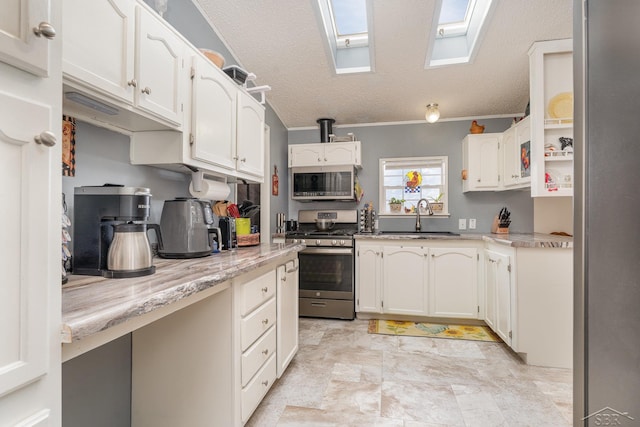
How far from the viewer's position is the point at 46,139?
23.3 inches

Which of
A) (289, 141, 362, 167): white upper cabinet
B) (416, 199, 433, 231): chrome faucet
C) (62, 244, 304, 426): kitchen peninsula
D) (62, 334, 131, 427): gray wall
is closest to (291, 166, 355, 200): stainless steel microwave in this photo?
(289, 141, 362, 167): white upper cabinet

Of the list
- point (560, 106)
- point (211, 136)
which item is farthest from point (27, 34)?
point (560, 106)

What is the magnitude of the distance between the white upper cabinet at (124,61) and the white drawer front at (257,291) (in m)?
0.86

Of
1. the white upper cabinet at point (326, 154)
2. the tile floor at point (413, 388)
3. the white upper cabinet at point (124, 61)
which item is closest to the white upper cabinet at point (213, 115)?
the white upper cabinet at point (124, 61)

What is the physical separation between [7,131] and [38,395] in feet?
1.59

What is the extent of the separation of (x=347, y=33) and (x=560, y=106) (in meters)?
1.88

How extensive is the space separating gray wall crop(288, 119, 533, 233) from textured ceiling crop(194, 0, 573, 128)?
0.15 metres

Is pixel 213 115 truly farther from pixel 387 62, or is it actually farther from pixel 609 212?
pixel 387 62

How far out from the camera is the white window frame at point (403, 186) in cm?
387

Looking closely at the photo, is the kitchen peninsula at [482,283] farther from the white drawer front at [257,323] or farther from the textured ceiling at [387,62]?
the white drawer front at [257,323]

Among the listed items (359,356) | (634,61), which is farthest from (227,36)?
(359,356)

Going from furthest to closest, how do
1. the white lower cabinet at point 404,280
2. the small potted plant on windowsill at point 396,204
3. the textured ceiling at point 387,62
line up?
the small potted plant on windowsill at point 396,204, the white lower cabinet at point 404,280, the textured ceiling at point 387,62

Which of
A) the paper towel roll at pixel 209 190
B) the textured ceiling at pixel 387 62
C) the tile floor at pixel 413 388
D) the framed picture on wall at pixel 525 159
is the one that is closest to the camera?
the tile floor at pixel 413 388

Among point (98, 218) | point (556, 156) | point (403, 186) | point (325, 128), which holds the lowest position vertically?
point (98, 218)
